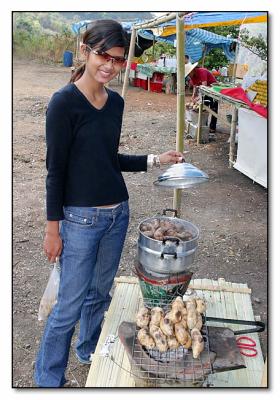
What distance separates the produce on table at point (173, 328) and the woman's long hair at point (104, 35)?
1333 mm

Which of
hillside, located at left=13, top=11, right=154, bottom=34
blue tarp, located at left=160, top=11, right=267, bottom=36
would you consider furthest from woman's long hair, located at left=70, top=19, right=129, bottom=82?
blue tarp, located at left=160, top=11, right=267, bottom=36

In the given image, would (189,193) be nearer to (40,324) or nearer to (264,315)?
(264,315)

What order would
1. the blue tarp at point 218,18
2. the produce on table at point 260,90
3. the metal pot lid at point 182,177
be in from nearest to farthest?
the metal pot lid at point 182,177, the produce on table at point 260,90, the blue tarp at point 218,18

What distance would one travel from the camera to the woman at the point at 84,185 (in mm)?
1844

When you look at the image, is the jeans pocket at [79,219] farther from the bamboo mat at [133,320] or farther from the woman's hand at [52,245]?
the bamboo mat at [133,320]

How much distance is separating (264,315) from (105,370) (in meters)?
1.60

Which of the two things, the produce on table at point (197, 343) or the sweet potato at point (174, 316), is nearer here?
the produce on table at point (197, 343)

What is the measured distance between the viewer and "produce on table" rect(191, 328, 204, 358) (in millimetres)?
1876

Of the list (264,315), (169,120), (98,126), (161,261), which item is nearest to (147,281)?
(161,261)

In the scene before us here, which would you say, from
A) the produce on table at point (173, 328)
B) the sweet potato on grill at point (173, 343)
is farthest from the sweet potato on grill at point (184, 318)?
the sweet potato on grill at point (173, 343)

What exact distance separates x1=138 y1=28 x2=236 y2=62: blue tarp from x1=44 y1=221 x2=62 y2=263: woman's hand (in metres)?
11.9

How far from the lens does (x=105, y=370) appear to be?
7.16 feet

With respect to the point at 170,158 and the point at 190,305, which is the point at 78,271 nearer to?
the point at 190,305

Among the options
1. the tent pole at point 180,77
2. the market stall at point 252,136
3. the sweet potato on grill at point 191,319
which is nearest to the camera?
the sweet potato on grill at point 191,319
